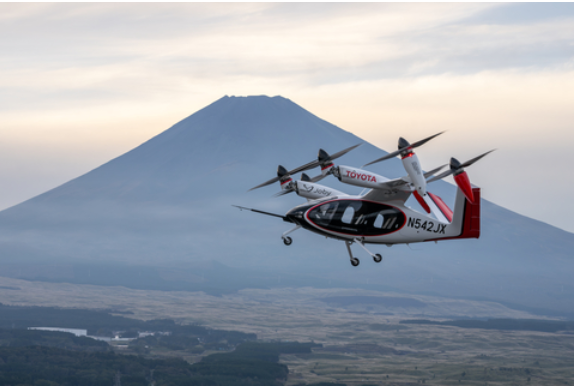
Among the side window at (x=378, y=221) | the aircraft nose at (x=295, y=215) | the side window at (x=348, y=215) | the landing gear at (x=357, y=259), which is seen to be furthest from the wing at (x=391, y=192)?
the aircraft nose at (x=295, y=215)

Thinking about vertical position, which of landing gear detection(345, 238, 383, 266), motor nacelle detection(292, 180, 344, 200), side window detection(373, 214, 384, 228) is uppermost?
motor nacelle detection(292, 180, 344, 200)

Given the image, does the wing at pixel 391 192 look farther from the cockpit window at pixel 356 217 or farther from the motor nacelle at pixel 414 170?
the motor nacelle at pixel 414 170

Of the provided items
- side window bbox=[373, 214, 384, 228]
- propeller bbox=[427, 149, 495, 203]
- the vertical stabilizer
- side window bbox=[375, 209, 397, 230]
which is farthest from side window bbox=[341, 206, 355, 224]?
propeller bbox=[427, 149, 495, 203]

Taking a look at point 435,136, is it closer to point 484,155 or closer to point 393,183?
point 484,155

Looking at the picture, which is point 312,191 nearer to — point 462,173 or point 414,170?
point 414,170

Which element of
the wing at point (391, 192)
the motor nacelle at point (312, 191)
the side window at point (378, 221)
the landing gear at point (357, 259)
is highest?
the motor nacelle at point (312, 191)

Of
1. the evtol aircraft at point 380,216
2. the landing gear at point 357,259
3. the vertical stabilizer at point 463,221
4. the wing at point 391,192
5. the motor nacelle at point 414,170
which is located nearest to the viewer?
the motor nacelle at point 414,170

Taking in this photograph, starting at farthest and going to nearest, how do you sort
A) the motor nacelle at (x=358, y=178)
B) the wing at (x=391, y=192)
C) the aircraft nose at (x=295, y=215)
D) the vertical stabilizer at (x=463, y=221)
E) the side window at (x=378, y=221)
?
the vertical stabilizer at (x=463, y=221) → the side window at (x=378, y=221) → the aircraft nose at (x=295, y=215) → the wing at (x=391, y=192) → the motor nacelle at (x=358, y=178)

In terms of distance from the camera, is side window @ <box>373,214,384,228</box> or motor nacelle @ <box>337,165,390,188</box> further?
side window @ <box>373,214,384,228</box>

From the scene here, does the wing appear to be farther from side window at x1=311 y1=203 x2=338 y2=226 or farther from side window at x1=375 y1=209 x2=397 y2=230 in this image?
side window at x1=311 y1=203 x2=338 y2=226

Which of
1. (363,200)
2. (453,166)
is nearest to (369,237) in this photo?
(363,200)

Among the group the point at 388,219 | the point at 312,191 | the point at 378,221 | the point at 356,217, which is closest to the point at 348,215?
the point at 356,217

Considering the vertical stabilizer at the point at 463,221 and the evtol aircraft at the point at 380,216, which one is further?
the vertical stabilizer at the point at 463,221
